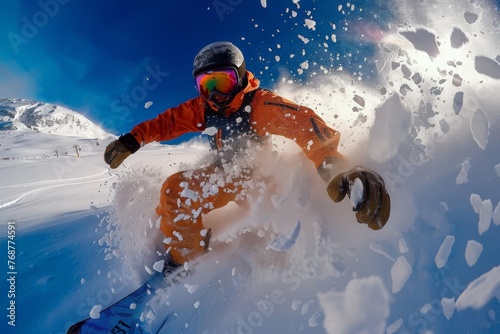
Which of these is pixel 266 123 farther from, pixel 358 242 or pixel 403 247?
pixel 403 247

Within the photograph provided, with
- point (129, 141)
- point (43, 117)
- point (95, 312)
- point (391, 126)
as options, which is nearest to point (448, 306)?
point (391, 126)

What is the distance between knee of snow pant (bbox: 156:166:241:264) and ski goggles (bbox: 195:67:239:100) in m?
0.72

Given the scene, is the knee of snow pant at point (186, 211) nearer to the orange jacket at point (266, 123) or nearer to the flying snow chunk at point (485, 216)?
the orange jacket at point (266, 123)

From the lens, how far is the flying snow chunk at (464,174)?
6.68ft

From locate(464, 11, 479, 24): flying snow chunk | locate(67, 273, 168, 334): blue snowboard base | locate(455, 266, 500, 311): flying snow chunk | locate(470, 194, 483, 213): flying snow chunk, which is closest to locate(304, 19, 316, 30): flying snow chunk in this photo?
locate(464, 11, 479, 24): flying snow chunk

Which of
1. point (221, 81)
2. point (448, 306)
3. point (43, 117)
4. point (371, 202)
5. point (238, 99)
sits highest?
point (221, 81)

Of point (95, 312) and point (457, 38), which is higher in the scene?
point (457, 38)

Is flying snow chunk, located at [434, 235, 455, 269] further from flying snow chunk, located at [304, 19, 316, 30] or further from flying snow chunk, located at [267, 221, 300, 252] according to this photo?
flying snow chunk, located at [304, 19, 316, 30]

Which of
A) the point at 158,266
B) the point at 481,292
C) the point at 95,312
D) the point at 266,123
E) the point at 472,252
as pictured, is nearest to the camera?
the point at 481,292

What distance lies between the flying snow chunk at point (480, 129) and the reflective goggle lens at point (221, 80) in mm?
1691

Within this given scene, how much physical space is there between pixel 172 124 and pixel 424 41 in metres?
2.14

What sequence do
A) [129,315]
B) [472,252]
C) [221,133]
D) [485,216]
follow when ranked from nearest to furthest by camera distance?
1. [472,252]
2. [485,216]
3. [129,315]
4. [221,133]

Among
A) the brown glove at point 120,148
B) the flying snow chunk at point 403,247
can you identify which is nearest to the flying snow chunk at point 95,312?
the brown glove at point 120,148

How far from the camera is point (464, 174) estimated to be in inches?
81.3
